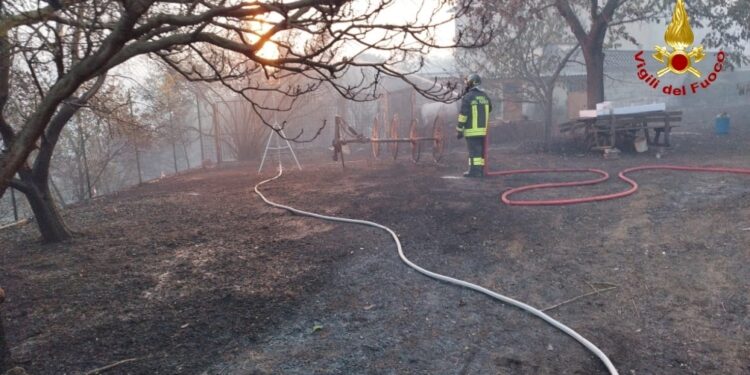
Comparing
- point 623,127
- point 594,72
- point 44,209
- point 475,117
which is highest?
point 594,72

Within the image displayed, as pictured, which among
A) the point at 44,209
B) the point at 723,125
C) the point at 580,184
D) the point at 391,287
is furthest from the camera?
the point at 723,125

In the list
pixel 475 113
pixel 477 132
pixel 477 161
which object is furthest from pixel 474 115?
pixel 477 161

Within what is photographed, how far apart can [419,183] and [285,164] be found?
615 centimetres

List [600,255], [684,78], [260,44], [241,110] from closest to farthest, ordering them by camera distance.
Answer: [260,44] < [600,255] < [241,110] < [684,78]

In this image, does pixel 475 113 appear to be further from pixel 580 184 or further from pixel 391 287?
pixel 391 287

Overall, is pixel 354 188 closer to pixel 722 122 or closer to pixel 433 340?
pixel 433 340

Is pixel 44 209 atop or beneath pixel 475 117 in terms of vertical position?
beneath

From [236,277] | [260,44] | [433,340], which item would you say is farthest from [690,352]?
[236,277]

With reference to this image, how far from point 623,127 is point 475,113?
4.15 meters

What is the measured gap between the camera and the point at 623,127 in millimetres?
10422

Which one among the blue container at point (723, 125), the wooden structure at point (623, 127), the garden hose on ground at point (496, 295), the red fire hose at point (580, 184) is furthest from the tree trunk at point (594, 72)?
the garden hose on ground at point (496, 295)

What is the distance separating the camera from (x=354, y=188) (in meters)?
8.45

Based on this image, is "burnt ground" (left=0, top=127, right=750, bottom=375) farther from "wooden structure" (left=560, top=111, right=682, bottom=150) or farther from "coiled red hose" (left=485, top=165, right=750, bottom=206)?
"wooden structure" (left=560, top=111, right=682, bottom=150)

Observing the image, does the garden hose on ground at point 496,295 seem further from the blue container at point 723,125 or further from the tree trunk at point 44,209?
the blue container at point 723,125
